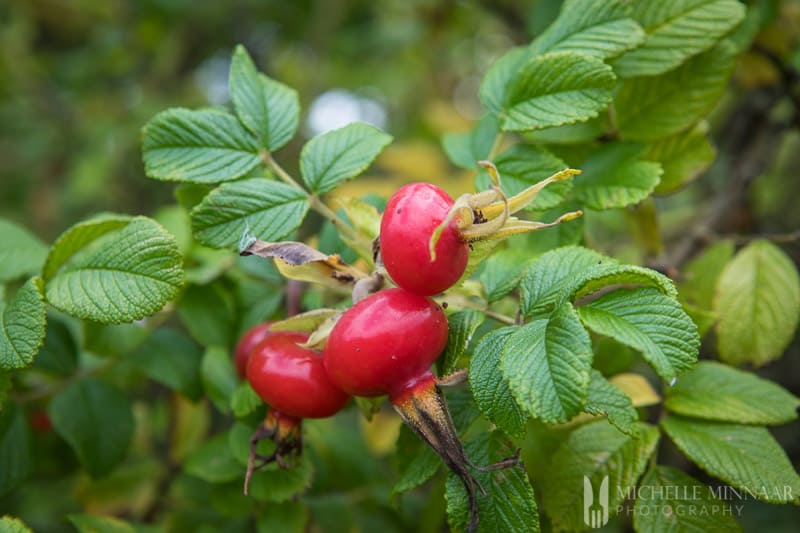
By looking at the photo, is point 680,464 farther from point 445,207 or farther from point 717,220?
point 445,207

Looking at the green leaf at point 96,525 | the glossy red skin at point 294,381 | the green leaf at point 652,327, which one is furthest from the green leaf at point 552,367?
the green leaf at point 96,525

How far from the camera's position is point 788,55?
5.60 feet

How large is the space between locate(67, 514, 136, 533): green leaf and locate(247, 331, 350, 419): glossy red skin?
52cm

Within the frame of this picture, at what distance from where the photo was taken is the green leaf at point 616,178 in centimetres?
115

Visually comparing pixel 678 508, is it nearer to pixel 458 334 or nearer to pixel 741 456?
pixel 741 456

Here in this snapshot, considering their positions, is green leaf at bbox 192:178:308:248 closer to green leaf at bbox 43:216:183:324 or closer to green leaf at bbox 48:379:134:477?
green leaf at bbox 43:216:183:324

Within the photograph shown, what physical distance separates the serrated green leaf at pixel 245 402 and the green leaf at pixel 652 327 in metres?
0.60

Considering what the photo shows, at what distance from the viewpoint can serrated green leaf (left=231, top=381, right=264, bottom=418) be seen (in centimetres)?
114

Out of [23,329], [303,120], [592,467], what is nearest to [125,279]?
[23,329]

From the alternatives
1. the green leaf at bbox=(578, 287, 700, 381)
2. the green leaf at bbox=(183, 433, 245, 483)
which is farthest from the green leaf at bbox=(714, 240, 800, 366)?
the green leaf at bbox=(183, 433, 245, 483)

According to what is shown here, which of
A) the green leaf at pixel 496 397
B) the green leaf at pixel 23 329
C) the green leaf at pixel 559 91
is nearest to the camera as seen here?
the green leaf at pixel 496 397

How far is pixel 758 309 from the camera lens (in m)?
1.39

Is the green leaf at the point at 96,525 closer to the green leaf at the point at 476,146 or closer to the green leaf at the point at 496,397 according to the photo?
the green leaf at the point at 496,397

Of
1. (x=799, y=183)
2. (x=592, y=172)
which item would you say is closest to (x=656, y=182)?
(x=592, y=172)
